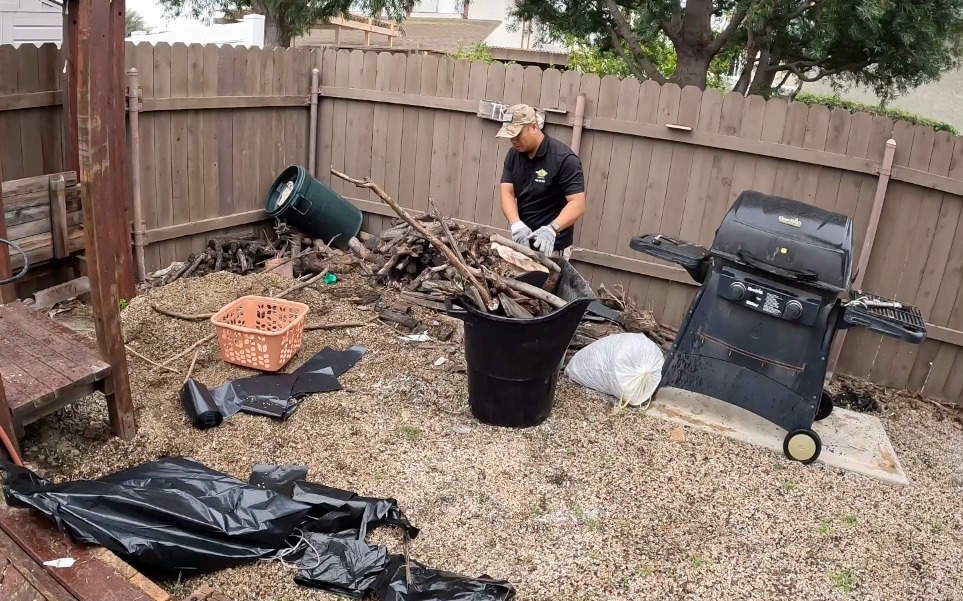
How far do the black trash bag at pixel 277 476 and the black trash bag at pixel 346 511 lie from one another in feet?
0.50

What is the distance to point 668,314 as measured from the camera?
21.2 ft

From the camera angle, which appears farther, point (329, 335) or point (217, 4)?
point (217, 4)

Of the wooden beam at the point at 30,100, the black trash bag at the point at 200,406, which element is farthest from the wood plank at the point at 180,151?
the black trash bag at the point at 200,406

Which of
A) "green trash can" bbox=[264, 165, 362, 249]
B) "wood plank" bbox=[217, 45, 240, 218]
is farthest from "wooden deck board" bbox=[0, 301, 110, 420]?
"green trash can" bbox=[264, 165, 362, 249]

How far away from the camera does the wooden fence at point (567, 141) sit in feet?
17.8

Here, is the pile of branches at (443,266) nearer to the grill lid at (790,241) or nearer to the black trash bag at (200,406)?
the grill lid at (790,241)

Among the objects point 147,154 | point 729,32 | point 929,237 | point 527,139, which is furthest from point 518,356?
point 729,32

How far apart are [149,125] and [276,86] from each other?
1414 mm

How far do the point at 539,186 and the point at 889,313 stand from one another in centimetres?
235

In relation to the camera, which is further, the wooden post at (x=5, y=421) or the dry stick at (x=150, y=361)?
the dry stick at (x=150, y=361)

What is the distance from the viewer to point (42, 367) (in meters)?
3.68

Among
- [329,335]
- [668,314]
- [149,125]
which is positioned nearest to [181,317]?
[329,335]

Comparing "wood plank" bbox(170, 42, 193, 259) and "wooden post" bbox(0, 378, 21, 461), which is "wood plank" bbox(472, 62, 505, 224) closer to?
"wood plank" bbox(170, 42, 193, 259)

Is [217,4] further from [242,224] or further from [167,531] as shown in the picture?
[167,531]
